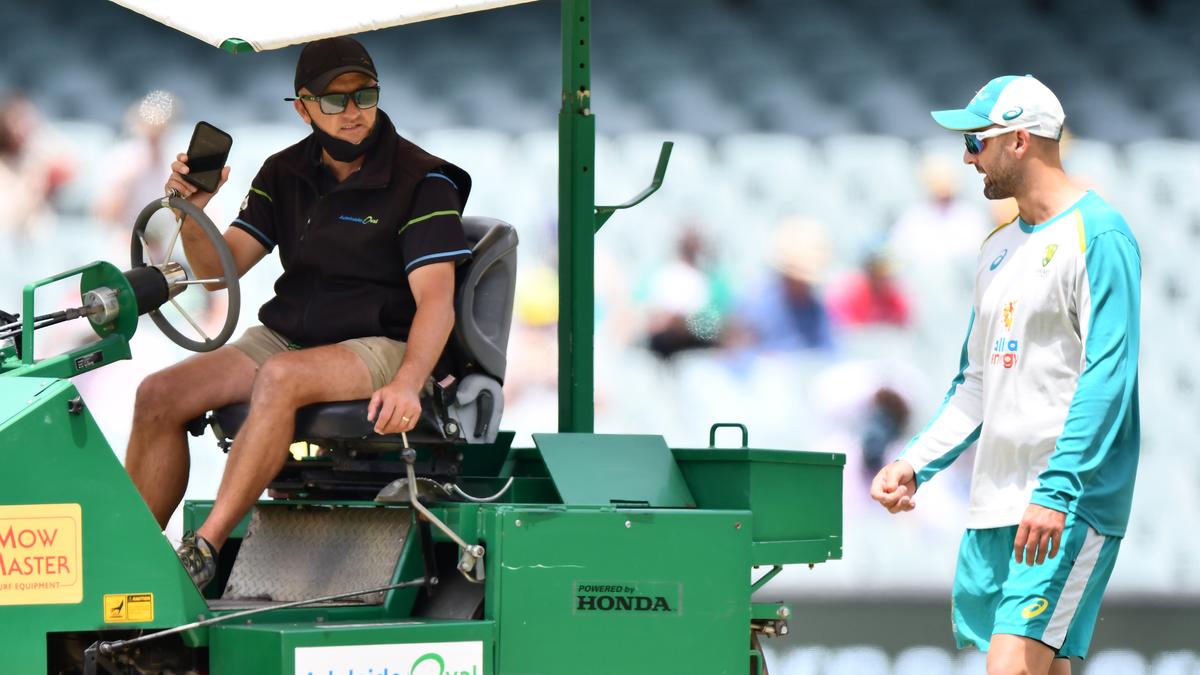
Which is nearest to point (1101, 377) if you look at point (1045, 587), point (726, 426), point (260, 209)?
point (1045, 587)

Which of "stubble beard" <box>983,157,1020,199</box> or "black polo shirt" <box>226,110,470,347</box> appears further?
"black polo shirt" <box>226,110,470,347</box>

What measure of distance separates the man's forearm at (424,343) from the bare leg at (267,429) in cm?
15

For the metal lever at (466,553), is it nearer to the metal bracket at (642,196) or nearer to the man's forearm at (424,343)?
the man's forearm at (424,343)

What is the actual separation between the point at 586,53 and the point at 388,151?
626 mm

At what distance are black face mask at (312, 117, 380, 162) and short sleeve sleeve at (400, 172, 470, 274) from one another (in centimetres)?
15

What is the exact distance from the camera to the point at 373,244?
3.92 m

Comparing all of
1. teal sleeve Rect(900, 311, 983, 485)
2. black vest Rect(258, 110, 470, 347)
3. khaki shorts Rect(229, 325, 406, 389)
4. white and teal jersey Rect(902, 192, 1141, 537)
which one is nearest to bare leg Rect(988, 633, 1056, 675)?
white and teal jersey Rect(902, 192, 1141, 537)

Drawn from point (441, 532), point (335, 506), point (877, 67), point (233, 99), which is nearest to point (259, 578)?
point (335, 506)

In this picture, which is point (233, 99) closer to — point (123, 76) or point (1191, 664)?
point (123, 76)

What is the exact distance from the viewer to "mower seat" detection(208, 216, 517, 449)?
372 cm

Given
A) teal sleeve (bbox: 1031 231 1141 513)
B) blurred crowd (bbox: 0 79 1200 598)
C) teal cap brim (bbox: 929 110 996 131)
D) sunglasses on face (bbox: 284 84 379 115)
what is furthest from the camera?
blurred crowd (bbox: 0 79 1200 598)

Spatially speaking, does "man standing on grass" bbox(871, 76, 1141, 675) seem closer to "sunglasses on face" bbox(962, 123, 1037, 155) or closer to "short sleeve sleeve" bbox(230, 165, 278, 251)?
"sunglasses on face" bbox(962, 123, 1037, 155)

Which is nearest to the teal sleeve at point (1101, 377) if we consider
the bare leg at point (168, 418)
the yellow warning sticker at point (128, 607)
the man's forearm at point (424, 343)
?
the man's forearm at point (424, 343)

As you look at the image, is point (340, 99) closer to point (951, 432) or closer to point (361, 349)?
point (361, 349)
